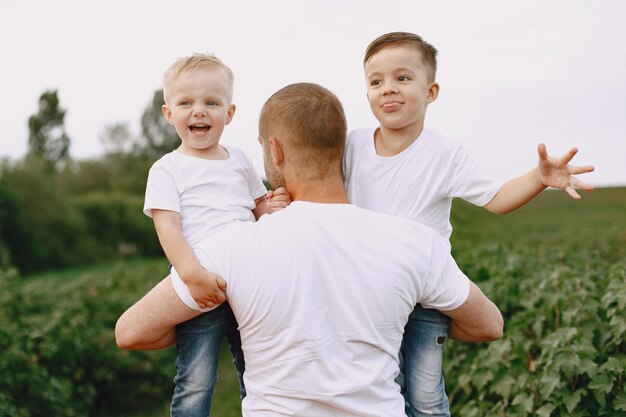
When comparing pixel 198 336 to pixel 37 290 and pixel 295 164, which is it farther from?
pixel 37 290

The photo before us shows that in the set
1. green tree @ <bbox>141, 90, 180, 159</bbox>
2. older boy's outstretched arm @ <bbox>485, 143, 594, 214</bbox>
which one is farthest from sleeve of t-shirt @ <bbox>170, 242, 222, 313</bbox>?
green tree @ <bbox>141, 90, 180, 159</bbox>

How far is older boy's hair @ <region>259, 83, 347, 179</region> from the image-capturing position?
7.48 feet

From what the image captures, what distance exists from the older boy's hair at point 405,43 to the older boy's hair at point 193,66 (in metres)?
0.53

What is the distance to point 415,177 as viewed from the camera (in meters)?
2.64

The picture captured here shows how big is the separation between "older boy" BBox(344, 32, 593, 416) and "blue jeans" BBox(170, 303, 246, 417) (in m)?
0.61

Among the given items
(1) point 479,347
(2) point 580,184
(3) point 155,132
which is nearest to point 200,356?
(2) point 580,184

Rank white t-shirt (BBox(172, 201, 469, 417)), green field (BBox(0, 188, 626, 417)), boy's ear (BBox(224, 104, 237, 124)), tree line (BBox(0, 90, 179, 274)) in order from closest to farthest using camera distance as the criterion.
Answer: white t-shirt (BBox(172, 201, 469, 417)) → boy's ear (BBox(224, 104, 237, 124)) → green field (BBox(0, 188, 626, 417)) → tree line (BBox(0, 90, 179, 274))

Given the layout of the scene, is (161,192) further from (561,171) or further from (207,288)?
(561,171)

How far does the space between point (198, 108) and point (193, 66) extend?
0.16 metres

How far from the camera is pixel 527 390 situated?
3.96 meters

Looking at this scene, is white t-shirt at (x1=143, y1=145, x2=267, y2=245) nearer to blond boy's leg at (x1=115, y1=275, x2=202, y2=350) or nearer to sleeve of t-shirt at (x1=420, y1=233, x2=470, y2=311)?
blond boy's leg at (x1=115, y1=275, x2=202, y2=350)

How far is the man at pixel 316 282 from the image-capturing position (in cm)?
219

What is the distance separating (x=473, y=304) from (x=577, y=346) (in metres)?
1.37

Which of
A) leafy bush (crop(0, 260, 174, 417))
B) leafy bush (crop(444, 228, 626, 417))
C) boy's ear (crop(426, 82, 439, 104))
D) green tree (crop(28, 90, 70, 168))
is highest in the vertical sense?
green tree (crop(28, 90, 70, 168))
